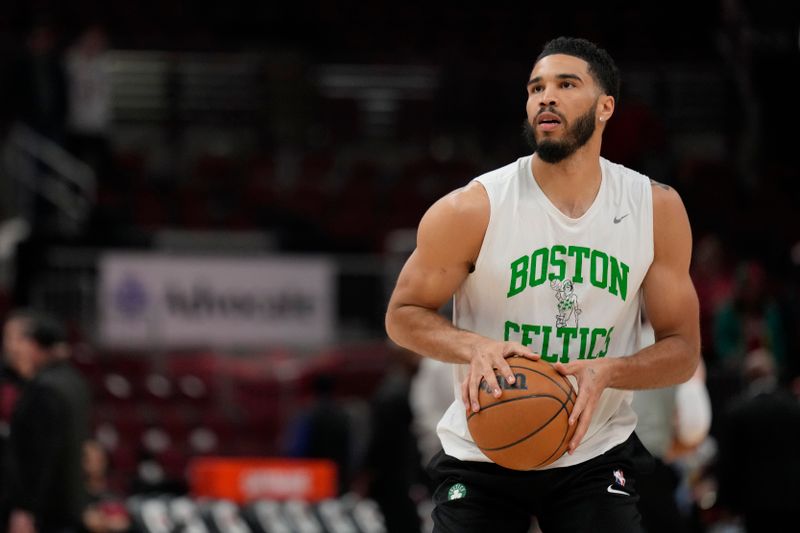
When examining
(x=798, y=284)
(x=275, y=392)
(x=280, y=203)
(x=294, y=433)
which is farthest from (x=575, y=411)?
(x=280, y=203)

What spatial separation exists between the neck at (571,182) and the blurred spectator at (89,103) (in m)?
11.9

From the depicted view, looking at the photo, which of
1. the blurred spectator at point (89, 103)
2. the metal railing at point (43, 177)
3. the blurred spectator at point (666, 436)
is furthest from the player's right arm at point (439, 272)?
the blurred spectator at point (89, 103)

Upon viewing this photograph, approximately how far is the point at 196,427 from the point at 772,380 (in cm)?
574

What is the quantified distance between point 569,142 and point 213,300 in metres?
9.58

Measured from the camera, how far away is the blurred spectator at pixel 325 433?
11.4m

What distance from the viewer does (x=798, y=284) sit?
14.7 m

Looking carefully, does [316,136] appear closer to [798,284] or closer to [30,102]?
[30,102]

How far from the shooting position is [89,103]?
15898mm

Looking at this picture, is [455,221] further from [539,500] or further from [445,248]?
[539,500]

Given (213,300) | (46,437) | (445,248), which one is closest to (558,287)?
(445,248)

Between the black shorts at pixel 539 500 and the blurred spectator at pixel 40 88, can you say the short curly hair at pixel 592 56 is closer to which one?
the black shorts at pixel 539 500

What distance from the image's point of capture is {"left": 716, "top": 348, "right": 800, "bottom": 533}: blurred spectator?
917 cm

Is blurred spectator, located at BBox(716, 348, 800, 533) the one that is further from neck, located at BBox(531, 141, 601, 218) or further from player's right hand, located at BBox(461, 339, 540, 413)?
player's right hand, located at BBox(461, 339, 540, 413)

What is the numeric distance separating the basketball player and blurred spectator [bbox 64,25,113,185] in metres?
11.9
